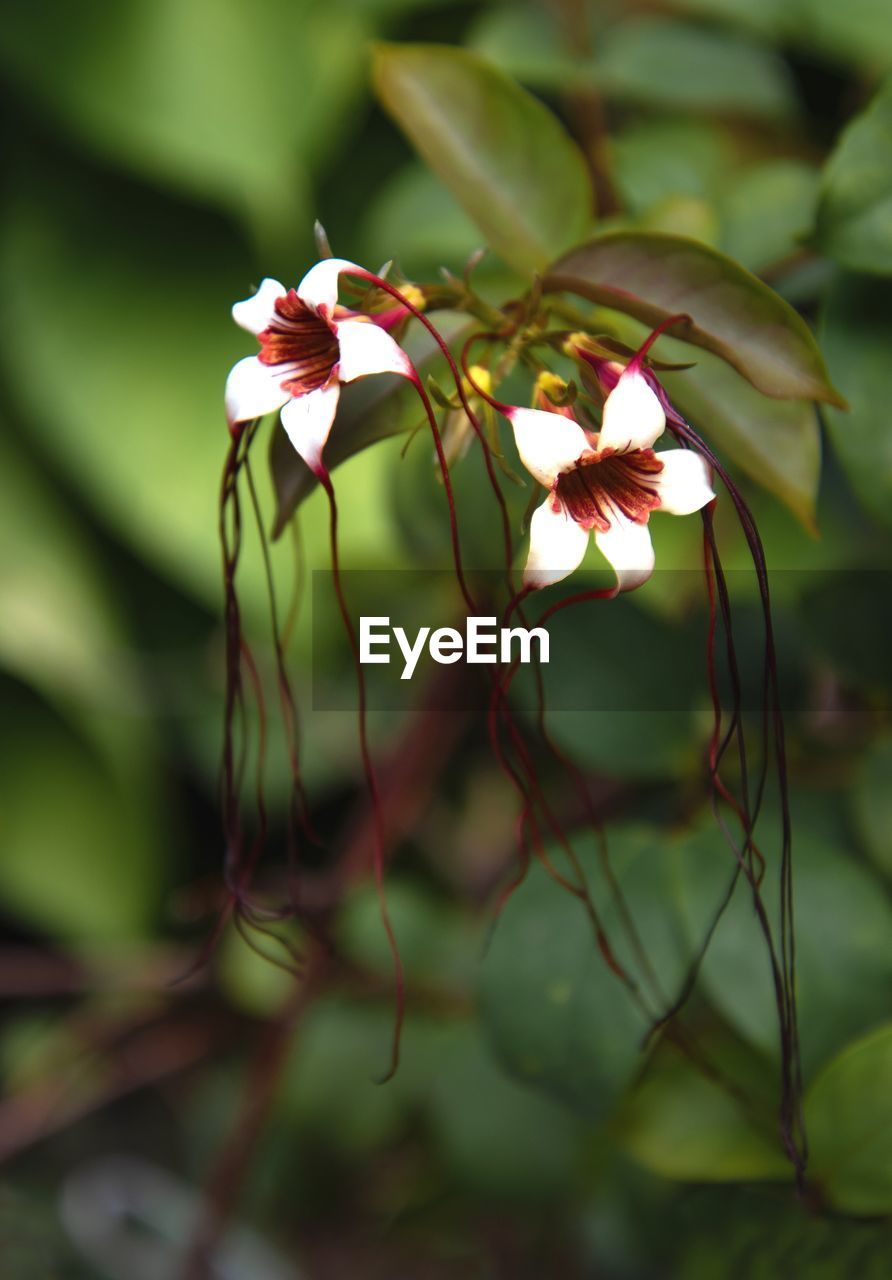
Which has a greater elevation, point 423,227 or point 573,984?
point 423,227

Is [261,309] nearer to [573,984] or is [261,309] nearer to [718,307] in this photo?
[718,307]

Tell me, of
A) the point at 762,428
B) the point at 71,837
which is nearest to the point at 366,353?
the point at 762,428

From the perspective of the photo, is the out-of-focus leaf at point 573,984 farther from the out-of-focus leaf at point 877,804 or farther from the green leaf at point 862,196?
the green leaf at point 862,196

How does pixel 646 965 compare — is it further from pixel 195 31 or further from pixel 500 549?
pixel 195 31

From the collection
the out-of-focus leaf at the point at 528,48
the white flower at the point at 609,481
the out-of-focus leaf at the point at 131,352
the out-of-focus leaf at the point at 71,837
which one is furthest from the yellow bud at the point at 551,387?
the out-of-focus leaf at the point at 71,837

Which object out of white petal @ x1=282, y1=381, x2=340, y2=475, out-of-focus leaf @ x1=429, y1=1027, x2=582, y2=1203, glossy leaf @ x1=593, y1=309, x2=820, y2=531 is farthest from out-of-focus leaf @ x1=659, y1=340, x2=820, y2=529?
out-of-focus leaf @ x1=429, y1=1027, x2=582, y2=1203

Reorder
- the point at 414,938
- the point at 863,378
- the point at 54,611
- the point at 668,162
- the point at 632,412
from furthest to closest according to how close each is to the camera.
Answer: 1. the point at 54,611
2. the point at 414,938
3. the point at 668,162
4. the point at 863,378
5. the point at 632,412

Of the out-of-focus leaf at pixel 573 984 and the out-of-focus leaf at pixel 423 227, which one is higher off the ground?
the out-of-focus leaf at pixel 423 227
